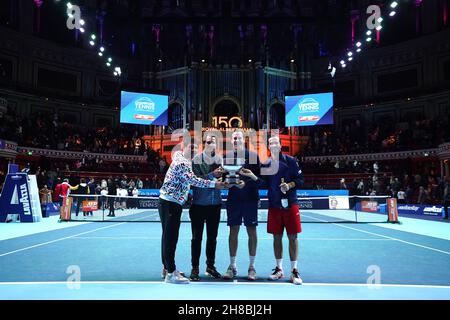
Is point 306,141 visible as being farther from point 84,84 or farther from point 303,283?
point 303,283

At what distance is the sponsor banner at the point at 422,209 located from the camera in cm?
1752

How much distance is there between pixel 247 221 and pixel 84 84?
32353 mm

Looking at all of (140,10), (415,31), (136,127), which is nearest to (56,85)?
(136,127)

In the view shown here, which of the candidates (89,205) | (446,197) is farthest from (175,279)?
(446,197)

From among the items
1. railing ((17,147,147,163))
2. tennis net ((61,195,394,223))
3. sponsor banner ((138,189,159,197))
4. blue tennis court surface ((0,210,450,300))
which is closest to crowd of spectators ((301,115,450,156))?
tennis net ((61,195,394,223))

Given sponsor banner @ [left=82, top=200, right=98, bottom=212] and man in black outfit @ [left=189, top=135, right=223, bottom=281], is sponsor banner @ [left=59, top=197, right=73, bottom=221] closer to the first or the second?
sponsor banner @ [left=82, top=200, right=98, bottom=212]

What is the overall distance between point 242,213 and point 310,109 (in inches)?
971

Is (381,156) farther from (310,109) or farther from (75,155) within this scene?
(75,155)

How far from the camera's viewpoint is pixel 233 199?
5.63 meters

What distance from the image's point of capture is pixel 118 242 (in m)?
8.96

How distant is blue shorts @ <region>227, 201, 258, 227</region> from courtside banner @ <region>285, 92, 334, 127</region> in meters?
23.9

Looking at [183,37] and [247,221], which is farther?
[183,37]

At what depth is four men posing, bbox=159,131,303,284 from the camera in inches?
208

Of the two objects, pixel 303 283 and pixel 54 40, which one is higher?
pixel 54 40
